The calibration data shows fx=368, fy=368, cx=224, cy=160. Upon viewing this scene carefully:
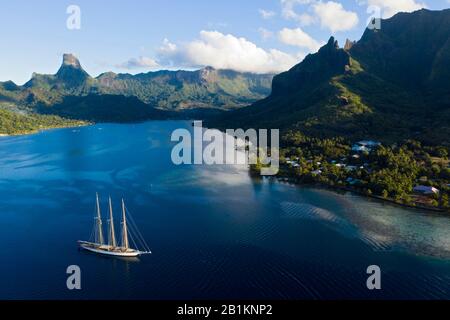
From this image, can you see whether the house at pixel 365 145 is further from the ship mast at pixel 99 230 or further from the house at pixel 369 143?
the ship mast at pixel 99 230

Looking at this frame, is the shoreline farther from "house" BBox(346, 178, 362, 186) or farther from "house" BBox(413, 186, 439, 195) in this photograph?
"house" BBox(413, 186, 439, 195)

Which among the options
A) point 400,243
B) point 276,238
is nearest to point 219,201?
point 276,238

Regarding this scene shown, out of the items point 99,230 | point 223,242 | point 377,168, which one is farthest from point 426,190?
point 99,230

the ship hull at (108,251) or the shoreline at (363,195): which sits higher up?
the shoreline at (363,195)

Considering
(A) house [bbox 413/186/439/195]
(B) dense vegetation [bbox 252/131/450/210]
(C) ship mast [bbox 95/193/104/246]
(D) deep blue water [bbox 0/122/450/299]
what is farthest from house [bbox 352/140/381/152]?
(C) ship mast [bbox 95/193/104/246]

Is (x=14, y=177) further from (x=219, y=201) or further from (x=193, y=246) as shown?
(x=193, y=246)

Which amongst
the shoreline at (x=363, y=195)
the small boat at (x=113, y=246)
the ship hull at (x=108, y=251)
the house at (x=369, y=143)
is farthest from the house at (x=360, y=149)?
the ship hull at (x=108, y=251)
